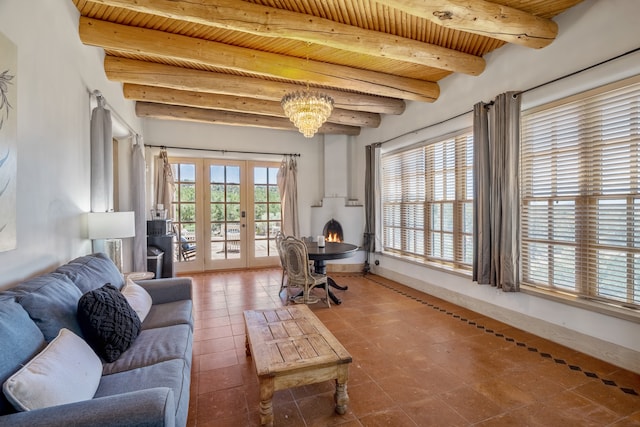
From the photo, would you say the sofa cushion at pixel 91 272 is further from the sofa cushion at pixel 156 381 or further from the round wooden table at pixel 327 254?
the round wooden table at pixel 327 254

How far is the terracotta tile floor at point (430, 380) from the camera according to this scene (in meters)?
1.84

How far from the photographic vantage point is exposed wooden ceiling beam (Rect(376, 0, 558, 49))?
2.31 m

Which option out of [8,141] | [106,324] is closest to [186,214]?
[8,141]

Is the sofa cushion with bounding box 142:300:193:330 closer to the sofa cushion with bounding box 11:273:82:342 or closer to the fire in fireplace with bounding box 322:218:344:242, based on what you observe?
the sofa cushion with bounding box 11:273:82:342

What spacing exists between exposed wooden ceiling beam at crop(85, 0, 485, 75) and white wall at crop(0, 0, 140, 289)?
0.53 metres

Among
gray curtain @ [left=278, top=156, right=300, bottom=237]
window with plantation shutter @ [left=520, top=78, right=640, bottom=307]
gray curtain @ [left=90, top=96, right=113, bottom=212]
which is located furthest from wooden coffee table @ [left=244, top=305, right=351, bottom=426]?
gray curtain @ [left=278, top=156, right=300, bottom=237]

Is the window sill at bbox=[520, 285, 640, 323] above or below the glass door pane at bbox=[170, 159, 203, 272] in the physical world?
below

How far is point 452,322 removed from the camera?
10.9 feet

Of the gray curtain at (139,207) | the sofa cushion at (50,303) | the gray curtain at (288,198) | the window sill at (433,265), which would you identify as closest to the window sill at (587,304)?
the window sill at (433,265)

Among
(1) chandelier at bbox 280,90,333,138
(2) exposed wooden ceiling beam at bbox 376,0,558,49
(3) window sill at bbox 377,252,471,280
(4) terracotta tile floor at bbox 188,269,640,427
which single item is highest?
(2) exposed wooden ceiling beam at bbox 376,0,558,49

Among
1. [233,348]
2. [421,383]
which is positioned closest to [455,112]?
[421,383]

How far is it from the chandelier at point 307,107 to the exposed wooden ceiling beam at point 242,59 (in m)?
0.32

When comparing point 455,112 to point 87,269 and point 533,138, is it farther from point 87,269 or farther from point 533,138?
point 87,269

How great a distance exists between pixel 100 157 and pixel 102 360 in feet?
7.04
